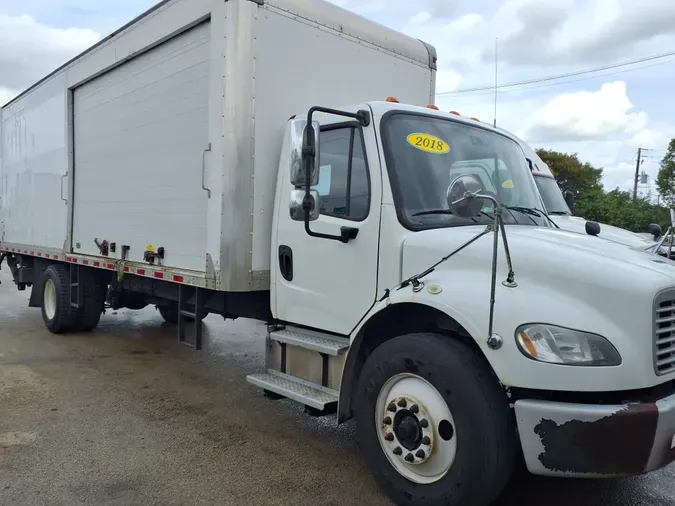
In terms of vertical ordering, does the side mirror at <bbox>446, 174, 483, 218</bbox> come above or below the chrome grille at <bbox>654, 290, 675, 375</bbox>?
above

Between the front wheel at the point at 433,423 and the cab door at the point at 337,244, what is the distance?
57 centimetres

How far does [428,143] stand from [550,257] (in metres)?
1.25

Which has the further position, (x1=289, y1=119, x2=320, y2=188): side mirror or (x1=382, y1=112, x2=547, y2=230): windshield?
(x1=382, y1=112, x2=547, y2=230): windshield

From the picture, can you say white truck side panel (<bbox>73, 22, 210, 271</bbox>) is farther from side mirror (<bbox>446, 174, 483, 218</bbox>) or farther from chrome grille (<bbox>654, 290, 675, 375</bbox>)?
chrome grille (<bbox>654, 290, 675, 375</bbox>)

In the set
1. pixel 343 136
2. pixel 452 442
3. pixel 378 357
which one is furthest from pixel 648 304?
pixel 343 136

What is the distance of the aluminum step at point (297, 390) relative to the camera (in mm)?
3938

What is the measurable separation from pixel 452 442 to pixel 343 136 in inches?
82.7

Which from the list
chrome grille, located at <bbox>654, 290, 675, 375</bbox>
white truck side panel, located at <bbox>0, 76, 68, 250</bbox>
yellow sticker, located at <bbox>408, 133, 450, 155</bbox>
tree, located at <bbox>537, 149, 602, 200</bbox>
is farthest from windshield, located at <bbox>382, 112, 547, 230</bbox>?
tree, located at <bbox>537, 149, 602, 200</bbox>

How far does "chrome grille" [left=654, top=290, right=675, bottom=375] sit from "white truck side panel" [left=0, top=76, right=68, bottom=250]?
6984 millimetres

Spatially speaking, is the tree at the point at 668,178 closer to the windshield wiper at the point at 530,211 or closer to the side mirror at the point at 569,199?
the side mirror at the point at 569,199

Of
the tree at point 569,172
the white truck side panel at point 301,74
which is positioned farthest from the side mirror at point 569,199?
the tree at point 569,172

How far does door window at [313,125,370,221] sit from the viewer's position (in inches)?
153

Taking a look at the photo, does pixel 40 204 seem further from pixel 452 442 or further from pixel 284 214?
pixel 452 442

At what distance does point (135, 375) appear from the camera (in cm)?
642
